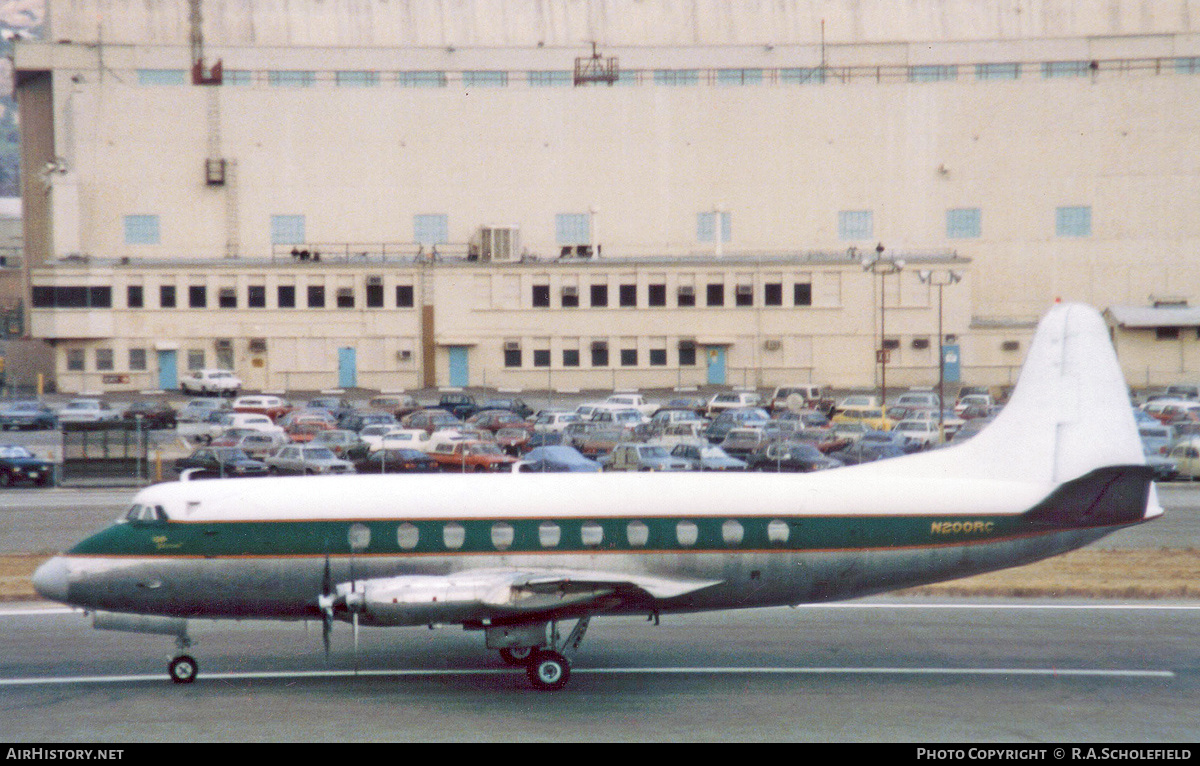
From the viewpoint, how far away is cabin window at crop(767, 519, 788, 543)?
2230 cm

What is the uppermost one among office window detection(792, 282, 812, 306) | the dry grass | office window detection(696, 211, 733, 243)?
office window detection(696, 211, 733, 243)

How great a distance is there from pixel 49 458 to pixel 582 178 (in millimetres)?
54244

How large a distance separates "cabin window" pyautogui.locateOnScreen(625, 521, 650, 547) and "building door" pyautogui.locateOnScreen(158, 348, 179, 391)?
75.7 meters

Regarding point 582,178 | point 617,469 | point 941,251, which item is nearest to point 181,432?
point 617,469

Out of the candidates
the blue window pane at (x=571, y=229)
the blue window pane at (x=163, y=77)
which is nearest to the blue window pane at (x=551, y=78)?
the blue window pane at (x=571, y=229)

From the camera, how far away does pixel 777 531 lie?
73.2 ft

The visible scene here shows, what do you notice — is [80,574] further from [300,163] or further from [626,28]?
[626,28]

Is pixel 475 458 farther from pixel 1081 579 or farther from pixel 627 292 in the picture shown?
pixel 627 292

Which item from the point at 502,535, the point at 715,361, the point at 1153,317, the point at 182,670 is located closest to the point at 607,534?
the point at 502,535

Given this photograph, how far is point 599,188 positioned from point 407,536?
78737 mm

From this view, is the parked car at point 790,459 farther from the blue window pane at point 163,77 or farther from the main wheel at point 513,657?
the blue window pane at point 163,77

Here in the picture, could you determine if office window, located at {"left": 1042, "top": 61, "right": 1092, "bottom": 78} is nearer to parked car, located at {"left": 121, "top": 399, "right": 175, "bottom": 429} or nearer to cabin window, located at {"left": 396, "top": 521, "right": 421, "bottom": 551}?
parked car, located at {"left": 121, "top": 399, "right": 175, "bottom": 429}

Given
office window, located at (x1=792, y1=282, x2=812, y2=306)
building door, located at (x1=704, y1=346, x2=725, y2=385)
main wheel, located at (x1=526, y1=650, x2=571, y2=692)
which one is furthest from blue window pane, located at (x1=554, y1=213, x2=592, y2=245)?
main wheel, located at (x1=526, y1=650, x2=571, y2=692)

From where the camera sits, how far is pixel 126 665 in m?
24.0
